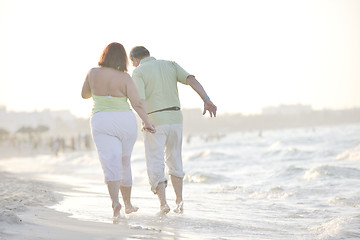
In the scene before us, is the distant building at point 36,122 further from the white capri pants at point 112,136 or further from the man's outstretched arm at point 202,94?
the white capri pants at point 112,136

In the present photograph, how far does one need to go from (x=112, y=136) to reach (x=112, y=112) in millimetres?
196

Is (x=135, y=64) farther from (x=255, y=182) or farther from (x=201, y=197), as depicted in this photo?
(x=255, y=182)

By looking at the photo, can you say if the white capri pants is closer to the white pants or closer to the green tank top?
the green tank top

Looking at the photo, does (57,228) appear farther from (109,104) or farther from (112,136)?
(109,104)

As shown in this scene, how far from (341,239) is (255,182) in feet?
14.9

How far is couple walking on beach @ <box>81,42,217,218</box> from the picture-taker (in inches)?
144

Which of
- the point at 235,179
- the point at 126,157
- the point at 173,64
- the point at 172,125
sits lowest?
the point at 235,179

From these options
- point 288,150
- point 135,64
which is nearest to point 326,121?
point 288,150

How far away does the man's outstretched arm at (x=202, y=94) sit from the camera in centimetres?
430

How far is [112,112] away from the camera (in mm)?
3652

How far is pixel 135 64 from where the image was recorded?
4.58 meters

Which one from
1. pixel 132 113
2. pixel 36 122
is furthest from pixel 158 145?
pixel 36 122

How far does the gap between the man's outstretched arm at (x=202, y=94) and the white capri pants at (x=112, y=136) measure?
2.85 ft

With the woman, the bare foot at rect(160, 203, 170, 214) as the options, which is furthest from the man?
the woman
